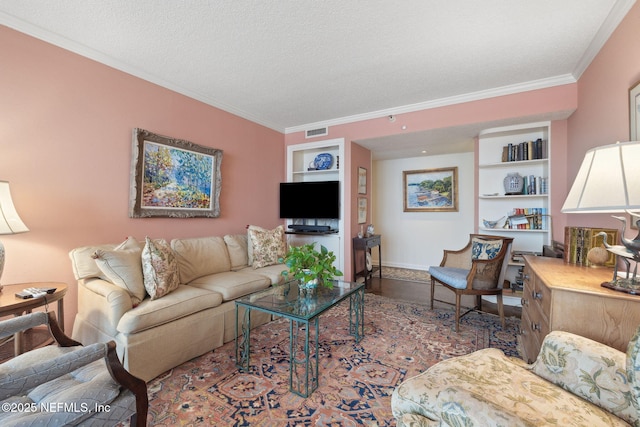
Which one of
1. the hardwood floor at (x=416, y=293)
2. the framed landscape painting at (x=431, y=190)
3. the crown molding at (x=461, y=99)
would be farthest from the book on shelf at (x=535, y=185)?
the framed landscape painting at (x=431, y=190)

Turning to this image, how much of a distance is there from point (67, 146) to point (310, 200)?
109 inches

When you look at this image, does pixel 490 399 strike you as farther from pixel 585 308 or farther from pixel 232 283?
pixel 232 283

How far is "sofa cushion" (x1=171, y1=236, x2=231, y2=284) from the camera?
265 centimetres

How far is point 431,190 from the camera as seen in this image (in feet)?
17.0

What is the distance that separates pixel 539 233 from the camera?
3.36 meters

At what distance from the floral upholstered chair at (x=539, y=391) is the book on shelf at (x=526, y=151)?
108 inches

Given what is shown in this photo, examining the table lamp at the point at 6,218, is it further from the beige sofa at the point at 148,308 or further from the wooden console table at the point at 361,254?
the wooden console table at the point at 361,254

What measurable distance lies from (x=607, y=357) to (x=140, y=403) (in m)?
1.87

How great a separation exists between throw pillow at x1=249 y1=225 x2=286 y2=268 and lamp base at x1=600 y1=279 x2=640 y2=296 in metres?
2.79

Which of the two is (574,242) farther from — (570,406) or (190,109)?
(190,109)

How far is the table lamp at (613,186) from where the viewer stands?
3.49 ft

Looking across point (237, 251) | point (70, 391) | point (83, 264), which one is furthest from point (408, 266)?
point (70, 391)

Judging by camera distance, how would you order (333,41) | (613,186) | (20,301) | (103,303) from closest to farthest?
(613,186), (20,301), (103,303), (333,41)

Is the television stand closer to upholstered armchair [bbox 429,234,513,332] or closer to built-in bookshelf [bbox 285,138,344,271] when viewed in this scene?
built-in bookshelf [bbox 285,138,344,271]
